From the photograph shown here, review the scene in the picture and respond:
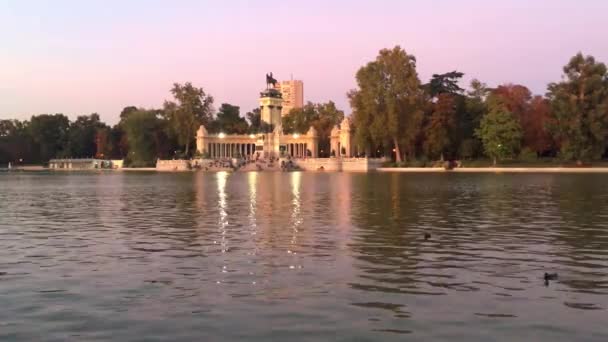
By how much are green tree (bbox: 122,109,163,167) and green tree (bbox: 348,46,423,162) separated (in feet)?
Result: 168

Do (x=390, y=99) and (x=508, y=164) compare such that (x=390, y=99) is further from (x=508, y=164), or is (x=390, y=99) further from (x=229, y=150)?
(x=229, y=150)

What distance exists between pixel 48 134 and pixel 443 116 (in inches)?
4477

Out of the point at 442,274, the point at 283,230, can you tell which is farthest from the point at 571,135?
the point at 442,274

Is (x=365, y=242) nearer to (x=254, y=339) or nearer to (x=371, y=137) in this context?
(x=254, y=339)

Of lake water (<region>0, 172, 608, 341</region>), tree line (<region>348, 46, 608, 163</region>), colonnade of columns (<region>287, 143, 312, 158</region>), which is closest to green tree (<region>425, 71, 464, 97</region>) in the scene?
tree line (<region>348, 46, 608, 163</region>)

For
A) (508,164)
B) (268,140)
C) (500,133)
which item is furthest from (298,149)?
(500,133)

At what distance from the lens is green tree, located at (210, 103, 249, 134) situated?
535 feet

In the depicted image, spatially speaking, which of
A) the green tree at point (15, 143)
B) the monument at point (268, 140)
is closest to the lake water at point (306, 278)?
the monument at point (268, 140)

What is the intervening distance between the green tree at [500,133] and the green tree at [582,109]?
9180mm

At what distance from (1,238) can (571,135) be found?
8273cm

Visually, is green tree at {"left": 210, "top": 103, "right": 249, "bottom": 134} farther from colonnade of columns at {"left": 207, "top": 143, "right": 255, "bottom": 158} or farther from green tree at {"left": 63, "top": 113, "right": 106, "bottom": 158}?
green tree at {"left": 63, "top": 113, "right": 106, "bottom": 158}

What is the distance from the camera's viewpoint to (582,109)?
8806cm

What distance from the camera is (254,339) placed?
30.3 feet

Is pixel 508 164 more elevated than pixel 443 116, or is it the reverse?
pixel 443 116
